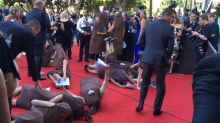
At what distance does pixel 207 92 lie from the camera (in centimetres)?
81

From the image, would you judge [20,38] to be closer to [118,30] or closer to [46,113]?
→ [46,113]

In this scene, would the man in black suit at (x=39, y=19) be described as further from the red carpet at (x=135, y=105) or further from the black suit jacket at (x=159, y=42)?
the black suit jacket at (x=159, y=42)

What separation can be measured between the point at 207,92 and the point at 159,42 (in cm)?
303

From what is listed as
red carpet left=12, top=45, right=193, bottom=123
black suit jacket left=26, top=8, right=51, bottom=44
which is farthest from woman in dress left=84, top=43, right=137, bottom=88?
black suit jacket left=26, top=8, right=51, bottom=44

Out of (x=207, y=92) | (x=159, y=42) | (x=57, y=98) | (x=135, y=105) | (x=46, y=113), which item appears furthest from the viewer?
Result: (x=135, y=105)

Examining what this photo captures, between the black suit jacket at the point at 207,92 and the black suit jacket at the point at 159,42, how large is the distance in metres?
2.89

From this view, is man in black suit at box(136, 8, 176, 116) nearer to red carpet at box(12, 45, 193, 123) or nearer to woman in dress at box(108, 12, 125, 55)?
red carpet at box(12, 45, 193, 123)

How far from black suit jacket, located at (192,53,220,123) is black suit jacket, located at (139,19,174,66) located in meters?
2.89

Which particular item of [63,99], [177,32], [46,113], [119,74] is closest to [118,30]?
[177,32]

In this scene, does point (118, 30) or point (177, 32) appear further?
point (118, 30)

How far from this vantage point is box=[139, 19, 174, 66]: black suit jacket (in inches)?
146

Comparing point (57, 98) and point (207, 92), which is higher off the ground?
point (207, 92)

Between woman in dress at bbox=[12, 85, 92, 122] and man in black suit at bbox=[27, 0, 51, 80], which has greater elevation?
man in black suit at bbox=[27, 0, 51, 80]

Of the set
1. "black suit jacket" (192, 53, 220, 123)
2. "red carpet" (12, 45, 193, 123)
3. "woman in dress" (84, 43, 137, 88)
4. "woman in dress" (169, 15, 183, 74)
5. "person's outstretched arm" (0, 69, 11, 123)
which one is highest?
"black suit jacket" (192, 53, 220, 123)
